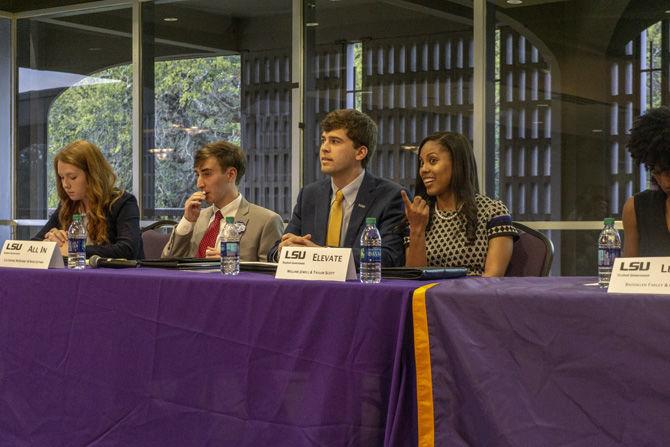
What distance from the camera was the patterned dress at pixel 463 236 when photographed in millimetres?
2886

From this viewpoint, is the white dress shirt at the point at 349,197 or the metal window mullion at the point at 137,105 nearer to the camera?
the white dress shirt at the point at 349,197

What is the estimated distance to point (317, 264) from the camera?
220 cm

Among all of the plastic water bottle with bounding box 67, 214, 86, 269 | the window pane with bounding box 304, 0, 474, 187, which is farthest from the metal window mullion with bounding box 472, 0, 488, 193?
the plastic water bottle with bounding box 67, 214, 86, 269

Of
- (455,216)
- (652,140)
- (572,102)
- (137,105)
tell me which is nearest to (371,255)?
(455,216)

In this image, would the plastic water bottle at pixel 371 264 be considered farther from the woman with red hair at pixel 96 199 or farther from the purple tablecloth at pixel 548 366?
the woman with red hair at pixel 96 199

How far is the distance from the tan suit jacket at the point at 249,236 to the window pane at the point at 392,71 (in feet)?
7.57

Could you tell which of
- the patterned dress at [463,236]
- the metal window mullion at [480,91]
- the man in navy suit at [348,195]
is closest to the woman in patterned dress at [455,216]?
the patterned dress at [463,236]

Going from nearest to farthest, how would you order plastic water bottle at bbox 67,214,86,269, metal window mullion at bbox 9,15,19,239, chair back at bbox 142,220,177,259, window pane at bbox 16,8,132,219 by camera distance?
plastic water bottle at bbox 67,214,86,269 → chair back at bbox 142,220,177,259 → window pane at bbox 16,8,132,219 → metal window mullion at bbox 9,15,19,239

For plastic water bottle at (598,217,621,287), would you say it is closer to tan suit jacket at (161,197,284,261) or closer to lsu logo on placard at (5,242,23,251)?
tan suit jacket at (161,197,284,261)

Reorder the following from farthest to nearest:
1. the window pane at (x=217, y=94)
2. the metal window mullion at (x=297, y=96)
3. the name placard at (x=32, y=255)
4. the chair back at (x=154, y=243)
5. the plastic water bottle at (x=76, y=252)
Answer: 1. the window pane at (x=217, y=94)
2. the metal window mullion at (x=297, y=96)
3. the chair back at (x=154, y=243)
4. the plastic water bottle at (x=76, y=252)
5. the name placard at (x=32, y=255)

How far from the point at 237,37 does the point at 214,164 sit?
2.98 metres

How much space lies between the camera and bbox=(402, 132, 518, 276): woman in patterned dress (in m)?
2.83

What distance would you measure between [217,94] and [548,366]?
4.90 meters

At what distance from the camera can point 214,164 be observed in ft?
11.7
